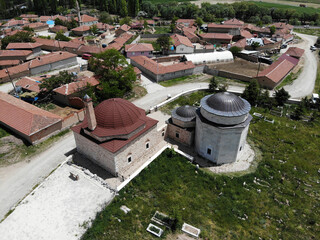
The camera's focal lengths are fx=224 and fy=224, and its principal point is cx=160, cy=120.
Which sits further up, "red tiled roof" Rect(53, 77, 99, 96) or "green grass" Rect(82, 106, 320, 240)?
"red tiled roof" Rect(53, 77, 99, 96)

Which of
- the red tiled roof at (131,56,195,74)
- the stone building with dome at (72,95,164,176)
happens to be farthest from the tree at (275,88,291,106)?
the stone building with dome at (72,95,164,176)

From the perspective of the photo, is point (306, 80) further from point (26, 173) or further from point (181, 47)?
point (26, 173)

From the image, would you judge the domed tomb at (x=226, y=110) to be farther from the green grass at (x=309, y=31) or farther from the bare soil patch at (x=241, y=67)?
the green grass at (x=309, y=31)

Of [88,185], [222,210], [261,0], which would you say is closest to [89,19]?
[88,185]

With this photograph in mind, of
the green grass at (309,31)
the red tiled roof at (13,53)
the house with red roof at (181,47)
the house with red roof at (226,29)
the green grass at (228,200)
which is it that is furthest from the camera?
the green grass at (309,31)

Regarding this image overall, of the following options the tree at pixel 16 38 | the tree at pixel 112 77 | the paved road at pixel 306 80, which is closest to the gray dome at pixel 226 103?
the tree at pixel 112 77

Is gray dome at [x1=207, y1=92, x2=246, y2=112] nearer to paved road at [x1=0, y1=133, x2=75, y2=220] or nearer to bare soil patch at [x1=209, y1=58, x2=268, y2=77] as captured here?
paved road at [x1=0, y1=133, x2=75, y2=220]
